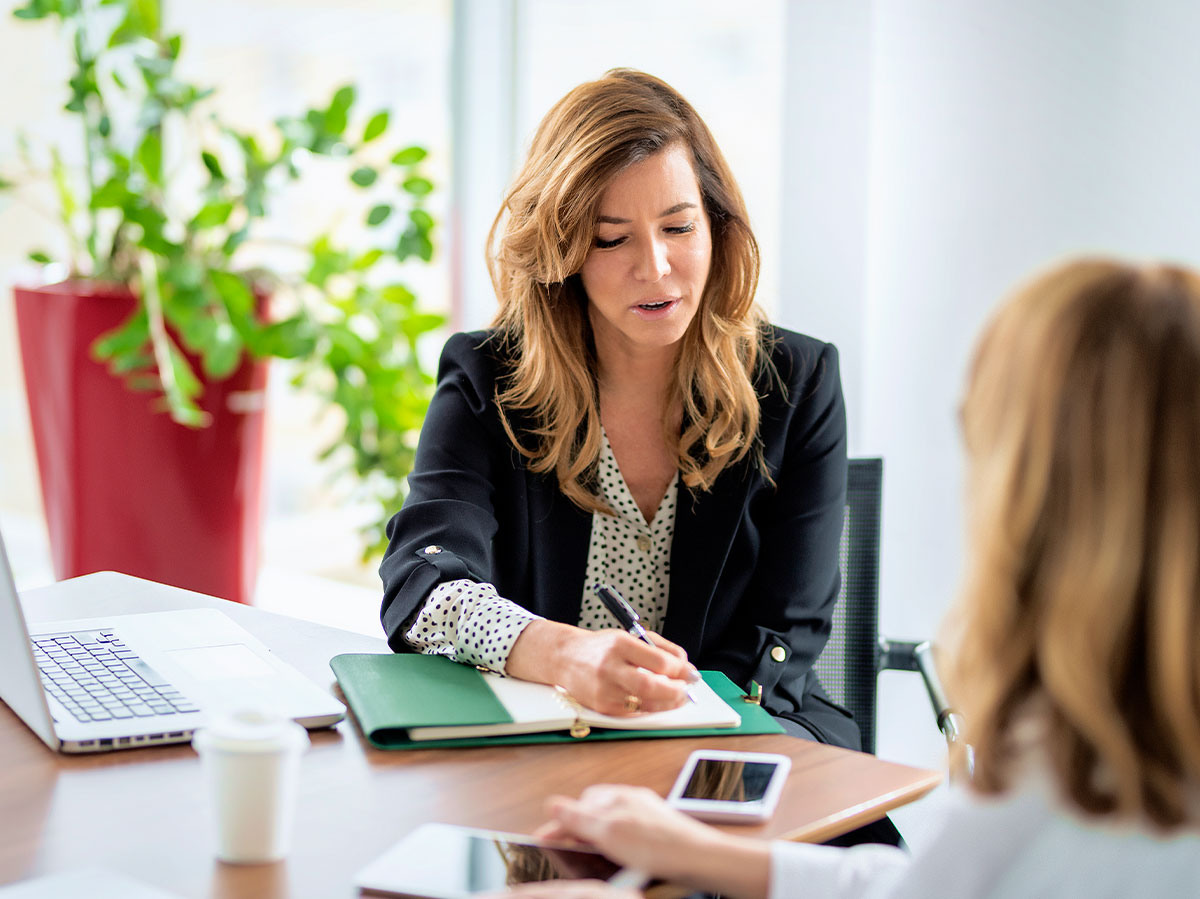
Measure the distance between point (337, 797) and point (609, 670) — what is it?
12.1 inches

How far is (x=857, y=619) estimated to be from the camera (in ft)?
6.17

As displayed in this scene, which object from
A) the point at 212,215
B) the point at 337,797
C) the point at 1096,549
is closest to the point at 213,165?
the point at 212,215

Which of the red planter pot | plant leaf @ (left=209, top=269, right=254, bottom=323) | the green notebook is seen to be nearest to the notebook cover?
the green notebook

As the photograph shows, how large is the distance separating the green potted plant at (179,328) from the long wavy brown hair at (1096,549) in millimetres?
2534

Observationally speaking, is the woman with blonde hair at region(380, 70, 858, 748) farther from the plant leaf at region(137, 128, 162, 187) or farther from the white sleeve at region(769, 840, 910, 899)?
the plant leaf at region(137, 128, 162, 187)

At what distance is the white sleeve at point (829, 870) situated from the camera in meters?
0.93

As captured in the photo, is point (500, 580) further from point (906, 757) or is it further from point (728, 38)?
point (728, 38)

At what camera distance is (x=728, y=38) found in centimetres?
305

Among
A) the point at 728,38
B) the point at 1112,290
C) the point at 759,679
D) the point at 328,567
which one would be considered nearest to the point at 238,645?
the point at 759,679

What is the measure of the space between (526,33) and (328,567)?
193cm

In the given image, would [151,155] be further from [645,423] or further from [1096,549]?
[1096,549]

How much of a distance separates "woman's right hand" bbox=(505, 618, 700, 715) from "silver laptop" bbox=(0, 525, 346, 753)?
22 centimetres

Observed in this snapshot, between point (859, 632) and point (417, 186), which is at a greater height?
point (417, 186)

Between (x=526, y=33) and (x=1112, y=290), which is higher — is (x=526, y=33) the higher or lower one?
the higher one
